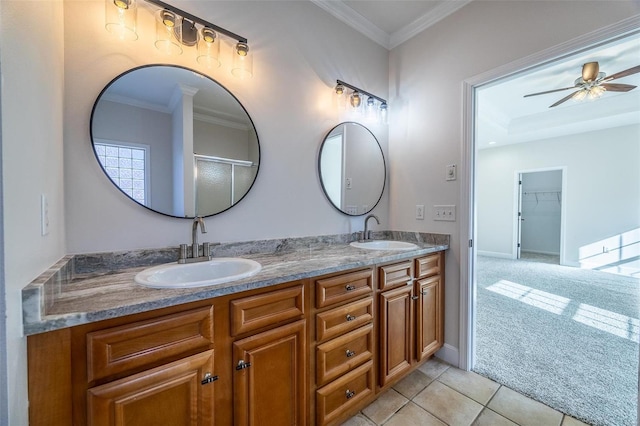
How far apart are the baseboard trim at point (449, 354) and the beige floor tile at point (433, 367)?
0.11 ft

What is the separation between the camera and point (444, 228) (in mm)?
1935

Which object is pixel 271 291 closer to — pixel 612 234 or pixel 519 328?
pixel 519 328

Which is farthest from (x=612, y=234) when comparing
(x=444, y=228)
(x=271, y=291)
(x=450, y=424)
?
(x=271, y=291)

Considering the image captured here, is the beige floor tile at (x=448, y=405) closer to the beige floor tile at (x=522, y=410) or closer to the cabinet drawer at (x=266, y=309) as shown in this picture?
the beige floor tile at (x=522, y=410)

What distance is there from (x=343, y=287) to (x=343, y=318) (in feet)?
→ 0.53

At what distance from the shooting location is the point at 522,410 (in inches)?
56.4

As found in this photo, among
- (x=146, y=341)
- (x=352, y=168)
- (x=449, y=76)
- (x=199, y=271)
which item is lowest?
(x=146, y=341)

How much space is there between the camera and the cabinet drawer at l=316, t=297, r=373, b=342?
1200mm

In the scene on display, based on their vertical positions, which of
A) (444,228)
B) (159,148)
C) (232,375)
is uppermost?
(159,148)

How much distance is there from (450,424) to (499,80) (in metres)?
2.13

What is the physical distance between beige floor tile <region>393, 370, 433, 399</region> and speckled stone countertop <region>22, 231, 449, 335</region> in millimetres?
870

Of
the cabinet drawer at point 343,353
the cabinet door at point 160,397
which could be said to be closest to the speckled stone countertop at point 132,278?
the cabinet door at point 160,397

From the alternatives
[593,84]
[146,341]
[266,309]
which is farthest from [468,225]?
[593,84]

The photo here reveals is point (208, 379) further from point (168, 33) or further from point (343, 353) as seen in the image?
point (168, 33)
